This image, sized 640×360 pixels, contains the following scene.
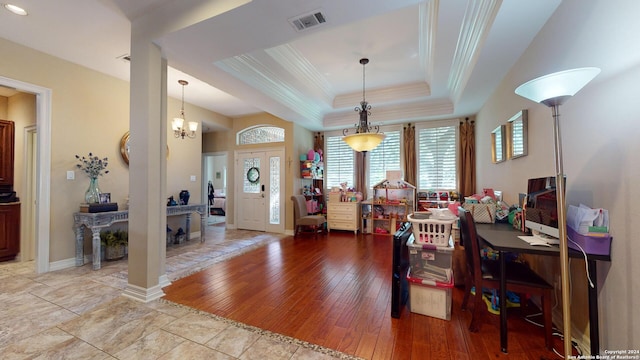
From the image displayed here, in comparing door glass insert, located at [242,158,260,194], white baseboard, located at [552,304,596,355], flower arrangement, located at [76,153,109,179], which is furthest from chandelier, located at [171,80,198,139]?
white baseboard, located at [552,304,596,355]

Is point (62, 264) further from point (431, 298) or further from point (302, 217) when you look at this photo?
point (431, 298)

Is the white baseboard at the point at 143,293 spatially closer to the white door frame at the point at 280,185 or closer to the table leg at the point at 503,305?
the table leg at the point at 503,305

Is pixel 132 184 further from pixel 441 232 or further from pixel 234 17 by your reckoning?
pixel 441 232

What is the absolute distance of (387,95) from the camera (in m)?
4.85

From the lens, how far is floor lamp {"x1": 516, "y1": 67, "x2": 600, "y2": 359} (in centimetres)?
121

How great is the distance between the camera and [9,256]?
12.1 feet

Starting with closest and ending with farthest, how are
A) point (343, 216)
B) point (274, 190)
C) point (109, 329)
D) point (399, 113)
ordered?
1. point (109, 329)
2. point (399, 113)
3. point (343, 216)
4. point (274, 190)

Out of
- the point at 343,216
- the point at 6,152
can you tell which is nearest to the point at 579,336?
→ the point at 343,216

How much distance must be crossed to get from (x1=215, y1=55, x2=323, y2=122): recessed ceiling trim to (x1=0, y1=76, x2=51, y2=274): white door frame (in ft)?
8.07

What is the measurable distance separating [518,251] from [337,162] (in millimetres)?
4872

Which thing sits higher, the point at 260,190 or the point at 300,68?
the point at 300,68

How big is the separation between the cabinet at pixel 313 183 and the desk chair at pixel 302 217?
0.39m

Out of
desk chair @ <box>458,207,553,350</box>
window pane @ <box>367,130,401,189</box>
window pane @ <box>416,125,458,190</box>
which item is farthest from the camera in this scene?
window pane @ <box>367,130,401,189</box>

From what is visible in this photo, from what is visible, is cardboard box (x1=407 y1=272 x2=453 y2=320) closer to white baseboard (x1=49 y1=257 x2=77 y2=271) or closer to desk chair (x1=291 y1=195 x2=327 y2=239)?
desk chair (x1=291 y1=195 x2=327 y2=239)
